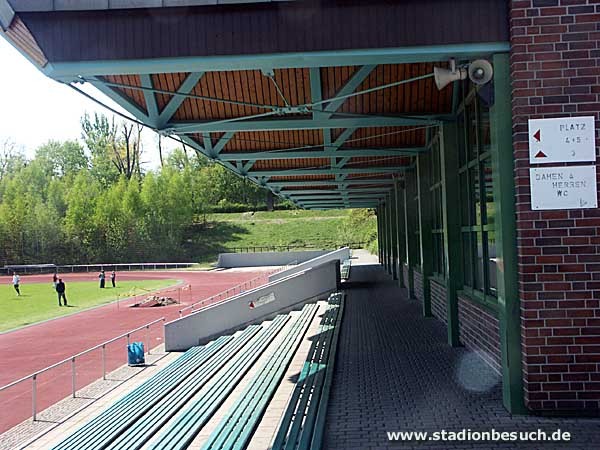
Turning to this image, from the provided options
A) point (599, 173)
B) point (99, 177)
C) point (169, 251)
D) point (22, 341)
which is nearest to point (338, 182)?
point (22, 341)

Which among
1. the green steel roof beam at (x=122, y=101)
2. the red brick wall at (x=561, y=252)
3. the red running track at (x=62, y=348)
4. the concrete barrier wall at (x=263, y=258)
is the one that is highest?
the green steel roof beam at (x=122, y=101)

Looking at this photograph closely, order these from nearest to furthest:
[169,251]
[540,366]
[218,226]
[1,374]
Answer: [540,366], [1,374], [169,251], [218,226]

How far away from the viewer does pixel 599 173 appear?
19.5ft

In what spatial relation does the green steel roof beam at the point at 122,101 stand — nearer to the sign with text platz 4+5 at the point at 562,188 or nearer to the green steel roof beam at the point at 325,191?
the sign with text platz 4+5 at the point at 562,188

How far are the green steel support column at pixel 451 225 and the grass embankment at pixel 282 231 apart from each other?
49.0 m

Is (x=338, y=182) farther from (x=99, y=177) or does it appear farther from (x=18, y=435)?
(x=99, y=177)

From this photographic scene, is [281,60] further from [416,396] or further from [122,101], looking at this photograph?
[416,396]

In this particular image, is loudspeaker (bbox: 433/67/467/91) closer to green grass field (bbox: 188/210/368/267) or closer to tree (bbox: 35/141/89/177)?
green grass field (bbox: 188/210/368/267)

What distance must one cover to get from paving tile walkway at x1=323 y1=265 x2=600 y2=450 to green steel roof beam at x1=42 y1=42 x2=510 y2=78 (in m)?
3.68

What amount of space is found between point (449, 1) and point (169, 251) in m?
61.0

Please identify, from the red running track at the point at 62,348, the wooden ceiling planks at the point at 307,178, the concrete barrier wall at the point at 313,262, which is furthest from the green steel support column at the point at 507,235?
the concrete barrier wall at the point at 313,262

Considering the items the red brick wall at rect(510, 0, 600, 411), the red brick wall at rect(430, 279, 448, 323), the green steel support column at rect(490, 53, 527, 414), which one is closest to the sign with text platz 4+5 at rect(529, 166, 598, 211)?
the red brick wall at rect(510, 0, 600, 411)

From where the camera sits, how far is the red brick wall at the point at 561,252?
5887 millimetres

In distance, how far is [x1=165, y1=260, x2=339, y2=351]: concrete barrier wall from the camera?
1569 cm
